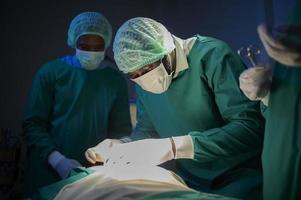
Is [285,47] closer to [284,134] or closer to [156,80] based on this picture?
[284,134]

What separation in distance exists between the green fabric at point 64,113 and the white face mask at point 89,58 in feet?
0.18

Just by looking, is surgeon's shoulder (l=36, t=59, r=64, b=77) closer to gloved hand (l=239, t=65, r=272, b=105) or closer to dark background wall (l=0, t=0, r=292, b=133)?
dark background wall (l=0, t=0, r=292, b=133)

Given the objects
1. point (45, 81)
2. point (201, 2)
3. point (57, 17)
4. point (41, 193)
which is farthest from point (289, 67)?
point (57, 17)

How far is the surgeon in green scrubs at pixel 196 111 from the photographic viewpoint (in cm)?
171

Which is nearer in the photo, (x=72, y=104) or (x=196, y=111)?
(x=196, y=111)

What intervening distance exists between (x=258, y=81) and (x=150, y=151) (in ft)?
2.07

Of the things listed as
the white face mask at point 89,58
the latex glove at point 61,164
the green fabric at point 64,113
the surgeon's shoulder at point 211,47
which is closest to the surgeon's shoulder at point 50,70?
the green fabric at point 64,113

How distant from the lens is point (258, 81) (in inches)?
53.7

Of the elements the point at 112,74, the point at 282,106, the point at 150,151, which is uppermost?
the point at 282,106

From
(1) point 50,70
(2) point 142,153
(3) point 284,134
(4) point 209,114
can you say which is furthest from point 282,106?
(1) point 50,70

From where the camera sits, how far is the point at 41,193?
180cm

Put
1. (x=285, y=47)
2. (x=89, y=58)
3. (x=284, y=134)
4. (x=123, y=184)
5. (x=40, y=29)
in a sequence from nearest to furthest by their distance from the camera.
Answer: (x=285, y=47)
(x=284, y=134)
(x=123, y=184)
(x=89, y=58)
(x=40, y=29)

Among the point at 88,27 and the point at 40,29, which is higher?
the point at 88,27

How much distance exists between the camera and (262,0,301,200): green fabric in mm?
1237
